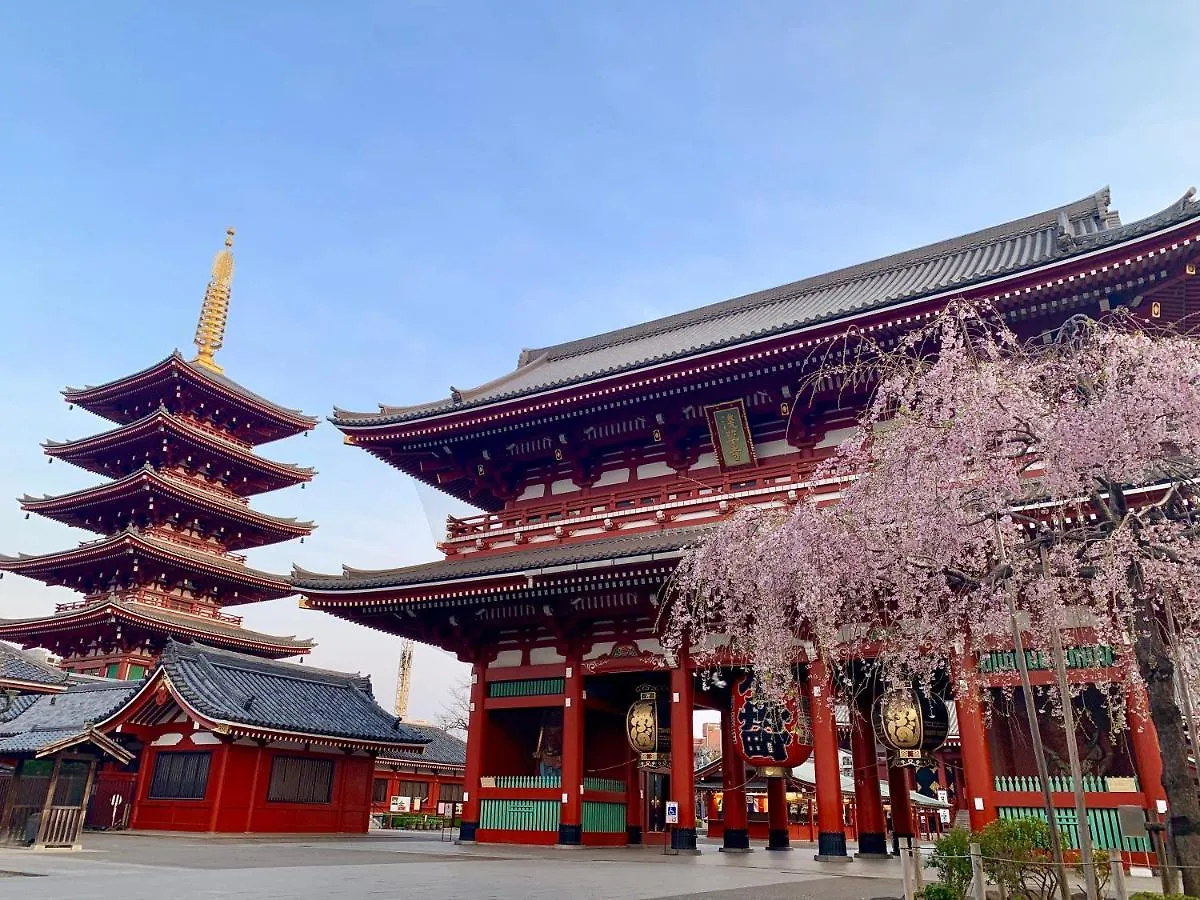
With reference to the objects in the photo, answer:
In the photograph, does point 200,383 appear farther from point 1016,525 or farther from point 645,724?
point 1016,525

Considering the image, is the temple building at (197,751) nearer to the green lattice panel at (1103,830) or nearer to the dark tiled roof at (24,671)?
the dark tiled roof at (24,671)

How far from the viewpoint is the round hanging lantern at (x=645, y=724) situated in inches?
680

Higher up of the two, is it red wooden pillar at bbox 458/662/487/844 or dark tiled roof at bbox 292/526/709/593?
dark tiled roof at bbox 292/526/709/593

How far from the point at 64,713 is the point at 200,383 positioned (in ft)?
54.9

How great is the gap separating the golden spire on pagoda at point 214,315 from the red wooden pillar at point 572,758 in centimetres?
3022

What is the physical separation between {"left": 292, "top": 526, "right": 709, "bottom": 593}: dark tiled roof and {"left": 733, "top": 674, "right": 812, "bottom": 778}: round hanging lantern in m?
3.05

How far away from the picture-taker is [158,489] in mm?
34531

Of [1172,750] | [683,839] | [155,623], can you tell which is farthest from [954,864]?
[155,623]

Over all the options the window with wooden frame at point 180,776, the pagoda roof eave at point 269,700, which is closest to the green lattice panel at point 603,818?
the pagoda roof eave at point 269,700

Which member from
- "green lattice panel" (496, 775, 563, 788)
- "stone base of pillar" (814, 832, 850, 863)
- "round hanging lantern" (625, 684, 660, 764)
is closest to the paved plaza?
"stone base of pillar" (814, 832, 850, 863)

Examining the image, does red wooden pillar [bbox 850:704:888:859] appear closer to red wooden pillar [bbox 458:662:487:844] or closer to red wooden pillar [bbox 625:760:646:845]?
red wooden pillar [bbox 625:760:646:845]

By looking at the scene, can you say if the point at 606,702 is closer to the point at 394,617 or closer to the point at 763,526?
the point at 394,617

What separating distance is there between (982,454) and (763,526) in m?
3.18

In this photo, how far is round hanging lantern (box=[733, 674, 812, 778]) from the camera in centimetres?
1539
